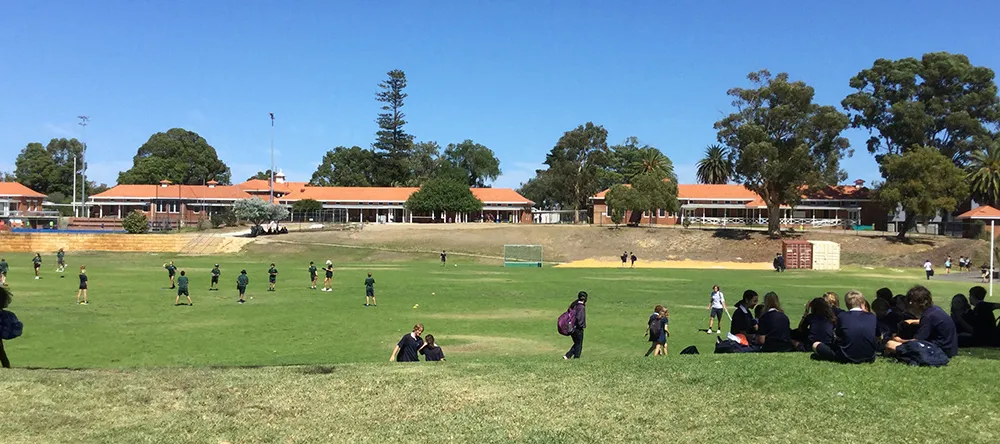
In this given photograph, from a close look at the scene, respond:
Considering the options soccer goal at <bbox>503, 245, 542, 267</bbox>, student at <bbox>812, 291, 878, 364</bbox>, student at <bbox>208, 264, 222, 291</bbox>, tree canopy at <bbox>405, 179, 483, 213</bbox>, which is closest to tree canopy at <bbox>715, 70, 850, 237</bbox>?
soccer goal at <bbox>503, 245, 542, 267</bbox>

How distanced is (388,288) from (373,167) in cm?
9797

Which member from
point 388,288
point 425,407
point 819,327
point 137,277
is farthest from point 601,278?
point 425,407

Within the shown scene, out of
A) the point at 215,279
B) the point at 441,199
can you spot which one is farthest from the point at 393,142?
the point at 215,279

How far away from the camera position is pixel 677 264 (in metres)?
67.8

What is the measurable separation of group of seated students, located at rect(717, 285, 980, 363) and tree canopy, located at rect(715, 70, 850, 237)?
203 ft

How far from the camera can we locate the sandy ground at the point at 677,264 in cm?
6419

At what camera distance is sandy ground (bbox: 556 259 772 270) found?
2527 inches

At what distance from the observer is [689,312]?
28.6 m

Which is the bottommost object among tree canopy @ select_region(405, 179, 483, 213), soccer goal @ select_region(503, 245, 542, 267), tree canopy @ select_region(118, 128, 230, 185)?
soccer goal @ select_region(503, 245, 542, 267)

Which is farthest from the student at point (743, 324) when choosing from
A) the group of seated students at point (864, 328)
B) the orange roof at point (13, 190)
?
the orange roof at point (13, 190)

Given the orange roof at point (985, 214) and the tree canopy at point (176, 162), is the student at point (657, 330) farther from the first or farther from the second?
the tree canopy at point (176, 162)

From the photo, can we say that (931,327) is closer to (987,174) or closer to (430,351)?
(430,351)

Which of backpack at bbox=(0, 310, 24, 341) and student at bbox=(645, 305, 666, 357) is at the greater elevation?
backpack at bbox=(0, 310, 24, 341)

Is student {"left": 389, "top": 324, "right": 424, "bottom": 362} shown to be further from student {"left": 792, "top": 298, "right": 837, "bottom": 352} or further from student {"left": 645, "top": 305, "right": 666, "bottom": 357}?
student {"left": 792, "top": 298, "right": 837, "bottom": 352}
